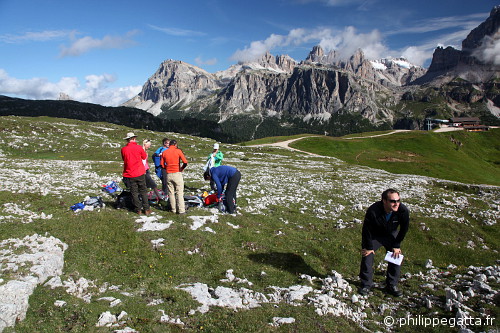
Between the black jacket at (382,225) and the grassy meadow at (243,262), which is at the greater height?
the black jacket at (382,225)

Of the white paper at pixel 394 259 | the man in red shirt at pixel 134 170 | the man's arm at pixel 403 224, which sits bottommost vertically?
the white paper at pixel 394 259

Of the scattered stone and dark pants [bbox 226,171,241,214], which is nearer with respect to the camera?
the scattered stone

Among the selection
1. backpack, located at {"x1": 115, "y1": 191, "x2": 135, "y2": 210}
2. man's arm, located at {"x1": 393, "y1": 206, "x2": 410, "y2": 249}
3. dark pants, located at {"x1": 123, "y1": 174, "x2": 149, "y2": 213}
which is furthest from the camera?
backpack, located at {"x1": 115, "y1": 191, "x2": 135, "y2": 210}

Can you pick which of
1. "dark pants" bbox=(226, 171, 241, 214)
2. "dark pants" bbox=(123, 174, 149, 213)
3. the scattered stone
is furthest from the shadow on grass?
"dark pants" bbox=(123, 174, 149, 213)

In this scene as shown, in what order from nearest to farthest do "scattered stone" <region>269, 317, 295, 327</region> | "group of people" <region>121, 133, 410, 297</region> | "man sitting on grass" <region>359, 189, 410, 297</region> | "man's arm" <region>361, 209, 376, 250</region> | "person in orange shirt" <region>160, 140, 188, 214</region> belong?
"scattered stone" <region>269, 317, 295, 327</region> < "man sitting on grass" <region>359, 189, 410, 297</region> < "group of people" <region>121, 133, 410, 297</region> < "man's arm" <region>361, 209, 376, 250</region> < "person in orange shirt" <region>160, 140, 188, 214</region>

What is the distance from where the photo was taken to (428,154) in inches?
4134

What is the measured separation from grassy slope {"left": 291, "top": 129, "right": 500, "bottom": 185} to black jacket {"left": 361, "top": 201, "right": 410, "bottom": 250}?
7513cm

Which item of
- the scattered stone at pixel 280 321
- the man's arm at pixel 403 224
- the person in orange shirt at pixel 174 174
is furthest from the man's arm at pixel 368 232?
the person in orange shirt at pixel 174 174

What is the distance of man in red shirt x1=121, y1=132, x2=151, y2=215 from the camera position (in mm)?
15094

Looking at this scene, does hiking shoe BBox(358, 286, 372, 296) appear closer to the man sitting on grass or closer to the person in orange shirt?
the man sitting on grass

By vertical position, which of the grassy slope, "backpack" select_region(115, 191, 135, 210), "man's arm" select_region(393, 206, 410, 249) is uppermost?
"man's arm" select_region(393, 206, 410, 249)

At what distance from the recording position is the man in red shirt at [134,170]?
49.5ft

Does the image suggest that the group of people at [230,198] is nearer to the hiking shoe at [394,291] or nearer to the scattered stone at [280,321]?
the hiking shoe at [394,291]

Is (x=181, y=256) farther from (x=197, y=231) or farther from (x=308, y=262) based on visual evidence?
(x=308, y=262)
